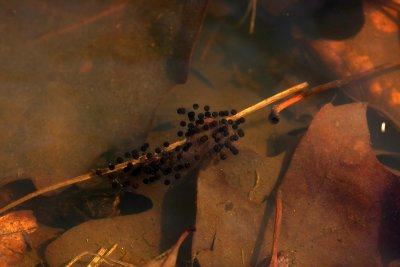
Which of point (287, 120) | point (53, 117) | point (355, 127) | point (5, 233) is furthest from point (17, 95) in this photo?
point (355, 127)

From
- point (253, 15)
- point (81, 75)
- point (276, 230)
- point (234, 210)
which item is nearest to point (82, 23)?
point (81, 75)

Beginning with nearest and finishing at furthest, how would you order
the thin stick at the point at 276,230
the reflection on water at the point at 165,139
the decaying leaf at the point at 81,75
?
the thin stick at the point at 276,230 → the reflection on water at the point at 165,139 → the decaying leaf at the point at 81,75

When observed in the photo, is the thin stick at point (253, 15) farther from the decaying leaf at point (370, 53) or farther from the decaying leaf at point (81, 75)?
the decaying leaf at point (81, 75)

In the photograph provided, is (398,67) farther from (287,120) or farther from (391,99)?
(287,120)

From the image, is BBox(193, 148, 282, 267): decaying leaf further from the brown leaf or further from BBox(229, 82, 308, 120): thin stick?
BBox(229, 82, 308, 120): thin stick

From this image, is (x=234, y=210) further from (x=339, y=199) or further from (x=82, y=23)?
(x=82, y=23)

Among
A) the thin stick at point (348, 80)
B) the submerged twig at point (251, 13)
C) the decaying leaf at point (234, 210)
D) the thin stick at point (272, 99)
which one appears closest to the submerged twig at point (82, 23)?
the submerged twig at point (251, 13)

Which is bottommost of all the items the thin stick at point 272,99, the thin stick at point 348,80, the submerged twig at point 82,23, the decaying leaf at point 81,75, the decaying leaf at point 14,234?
the thin stick at point 348,80
